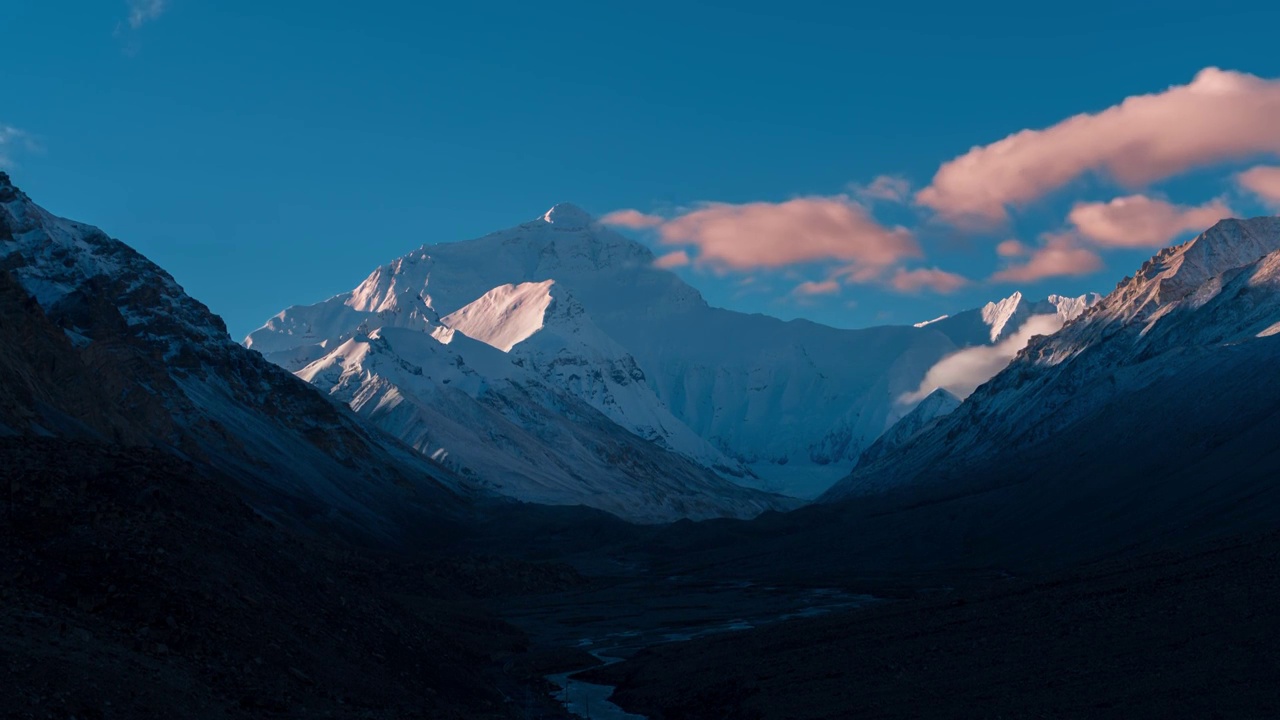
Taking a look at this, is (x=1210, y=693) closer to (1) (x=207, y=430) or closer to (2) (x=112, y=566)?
(2) (x=112, y=566)

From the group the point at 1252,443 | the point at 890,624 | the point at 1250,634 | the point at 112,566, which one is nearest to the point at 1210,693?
the point at 1250,634

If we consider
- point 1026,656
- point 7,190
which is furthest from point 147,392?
point 1026,656

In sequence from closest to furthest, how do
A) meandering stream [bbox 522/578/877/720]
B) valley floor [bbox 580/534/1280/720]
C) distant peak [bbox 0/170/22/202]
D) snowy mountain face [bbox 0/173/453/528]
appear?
valley floor [bbox 580/534/1280/720]
meandering stream [bbox 522/578/877/720]
snowy mountain face [bbox 0/173/453/528]
distant peak [bbox 0/170/22/202]

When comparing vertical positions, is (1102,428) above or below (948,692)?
above

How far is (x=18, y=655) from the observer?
29.3 meters

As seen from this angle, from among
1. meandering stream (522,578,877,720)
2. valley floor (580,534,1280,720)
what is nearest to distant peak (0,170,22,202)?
meandering stream (522,578,877,720)

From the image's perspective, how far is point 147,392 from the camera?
14525 centimetres

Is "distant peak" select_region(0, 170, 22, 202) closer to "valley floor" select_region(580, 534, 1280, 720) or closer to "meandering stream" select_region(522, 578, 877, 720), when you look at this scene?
"meandering stream" select_region(522, 578, 877, 720)

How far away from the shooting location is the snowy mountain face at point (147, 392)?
11731cm

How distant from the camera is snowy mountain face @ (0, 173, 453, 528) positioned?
117 m

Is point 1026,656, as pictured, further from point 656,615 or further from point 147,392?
point 147,392

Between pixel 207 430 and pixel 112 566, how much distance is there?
116 metres

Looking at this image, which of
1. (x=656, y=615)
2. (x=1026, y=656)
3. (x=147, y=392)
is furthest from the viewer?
(x=147, y=392)

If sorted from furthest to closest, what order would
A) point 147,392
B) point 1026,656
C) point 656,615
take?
point 147,392
point 656,615
point 1026,656
